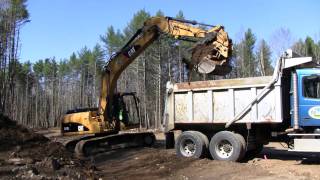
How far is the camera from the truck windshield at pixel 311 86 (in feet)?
46.5

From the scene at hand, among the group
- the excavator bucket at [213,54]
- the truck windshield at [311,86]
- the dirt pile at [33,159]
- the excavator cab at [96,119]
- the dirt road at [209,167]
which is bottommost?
the dirt road at [209,167]

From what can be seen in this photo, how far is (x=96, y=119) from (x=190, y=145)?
5.71 m

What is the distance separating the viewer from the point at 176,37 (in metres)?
18.4

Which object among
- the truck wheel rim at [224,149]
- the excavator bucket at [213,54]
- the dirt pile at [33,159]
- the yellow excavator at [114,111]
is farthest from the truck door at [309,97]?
the dirt pile at [33,159]

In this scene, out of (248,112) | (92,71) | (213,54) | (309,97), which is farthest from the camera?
(92,71)

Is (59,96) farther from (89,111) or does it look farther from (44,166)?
(44,166)

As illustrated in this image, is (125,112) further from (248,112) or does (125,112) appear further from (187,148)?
(248,112)

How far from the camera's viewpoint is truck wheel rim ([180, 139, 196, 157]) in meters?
16.3

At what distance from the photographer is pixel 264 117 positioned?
1463cm

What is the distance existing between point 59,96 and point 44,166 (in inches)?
3107

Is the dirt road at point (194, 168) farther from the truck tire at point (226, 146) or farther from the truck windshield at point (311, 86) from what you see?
the truck windshield at point (311, 86)

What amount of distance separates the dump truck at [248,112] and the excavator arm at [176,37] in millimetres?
713

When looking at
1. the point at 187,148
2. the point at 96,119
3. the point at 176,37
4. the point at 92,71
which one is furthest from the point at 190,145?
the point at 92,71

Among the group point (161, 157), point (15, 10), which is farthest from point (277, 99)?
point (15, 10)
